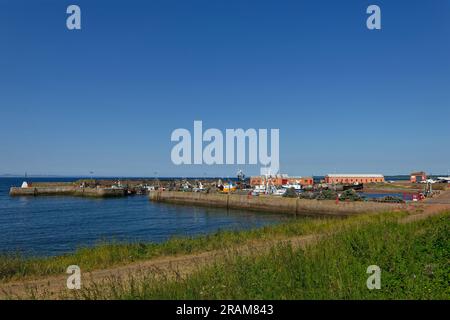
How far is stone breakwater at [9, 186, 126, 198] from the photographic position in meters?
88.3

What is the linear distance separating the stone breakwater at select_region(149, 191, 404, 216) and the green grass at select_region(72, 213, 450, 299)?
28466 millimetres

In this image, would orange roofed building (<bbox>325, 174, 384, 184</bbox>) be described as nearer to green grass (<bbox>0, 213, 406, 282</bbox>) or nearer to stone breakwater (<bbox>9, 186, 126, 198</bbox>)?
stone breakwater (<bbox>9, 186, 126, 198</bbox>)

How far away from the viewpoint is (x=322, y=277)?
25.5 ft

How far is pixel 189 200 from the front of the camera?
228ft

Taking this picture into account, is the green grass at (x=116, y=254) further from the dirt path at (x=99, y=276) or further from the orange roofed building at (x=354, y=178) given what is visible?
the orange roofed building at (x=354, y=178)

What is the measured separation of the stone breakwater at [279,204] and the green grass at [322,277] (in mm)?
28466

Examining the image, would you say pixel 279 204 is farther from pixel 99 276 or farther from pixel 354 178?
pixel 354 178

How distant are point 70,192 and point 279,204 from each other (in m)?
65.2

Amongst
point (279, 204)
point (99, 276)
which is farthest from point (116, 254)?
point (279, 204)

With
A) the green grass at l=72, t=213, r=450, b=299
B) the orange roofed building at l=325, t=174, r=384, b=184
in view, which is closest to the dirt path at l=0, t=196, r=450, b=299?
the green grass at l=72, t=213, r=450, b=299

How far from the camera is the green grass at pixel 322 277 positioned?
22.7 feet

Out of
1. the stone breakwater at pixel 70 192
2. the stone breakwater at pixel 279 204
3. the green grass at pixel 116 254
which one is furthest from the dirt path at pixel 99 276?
the stone breakwater at pixel 70 192

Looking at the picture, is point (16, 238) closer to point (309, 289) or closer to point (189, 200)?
point (309, 289)
